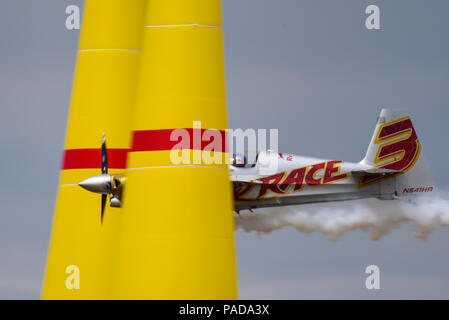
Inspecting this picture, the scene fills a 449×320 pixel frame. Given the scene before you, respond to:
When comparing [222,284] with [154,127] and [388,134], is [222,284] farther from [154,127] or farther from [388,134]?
[388,134]

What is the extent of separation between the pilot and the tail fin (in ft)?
11.6

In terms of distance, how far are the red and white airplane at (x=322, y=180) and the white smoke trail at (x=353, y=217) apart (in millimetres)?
406

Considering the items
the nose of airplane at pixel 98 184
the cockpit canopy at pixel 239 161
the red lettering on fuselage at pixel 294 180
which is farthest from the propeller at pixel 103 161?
the red lettering on fuselage at pixel 294 180

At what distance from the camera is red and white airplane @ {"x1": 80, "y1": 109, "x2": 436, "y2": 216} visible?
24.3 meters

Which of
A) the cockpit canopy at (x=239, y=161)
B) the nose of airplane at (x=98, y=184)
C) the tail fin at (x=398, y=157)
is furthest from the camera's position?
the tail fin at (x=398, y=157)

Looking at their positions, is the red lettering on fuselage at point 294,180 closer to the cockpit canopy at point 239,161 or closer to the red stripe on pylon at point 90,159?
the cockpit canopy at point 239,161

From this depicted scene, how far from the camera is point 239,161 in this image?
23.8 meters

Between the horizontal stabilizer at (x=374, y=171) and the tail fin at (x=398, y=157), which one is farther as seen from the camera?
the tail fin at (x=398, y=157)

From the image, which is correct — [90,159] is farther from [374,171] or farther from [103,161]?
[374,171]

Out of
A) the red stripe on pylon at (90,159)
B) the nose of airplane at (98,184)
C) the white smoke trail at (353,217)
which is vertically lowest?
the nose of airplane at (98,184)

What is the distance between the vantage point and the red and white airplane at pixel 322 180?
24.3 metres

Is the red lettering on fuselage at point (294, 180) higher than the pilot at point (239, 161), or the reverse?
the pilot at point (239, 161)

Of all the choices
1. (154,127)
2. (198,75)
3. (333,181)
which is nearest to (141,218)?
(154,127)

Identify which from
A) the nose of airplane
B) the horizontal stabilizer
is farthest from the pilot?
the nose of airplane
